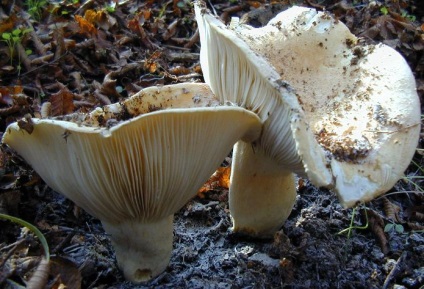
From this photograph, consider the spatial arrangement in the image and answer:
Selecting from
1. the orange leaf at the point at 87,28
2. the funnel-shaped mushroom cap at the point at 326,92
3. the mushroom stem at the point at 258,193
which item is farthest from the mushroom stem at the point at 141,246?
the orange leaf at the point at 87,28

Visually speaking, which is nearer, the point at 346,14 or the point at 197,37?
the point at 197,37

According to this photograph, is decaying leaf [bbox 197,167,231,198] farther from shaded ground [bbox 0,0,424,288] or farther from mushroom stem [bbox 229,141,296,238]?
mushroom stem [bbox 229,141,296,238]

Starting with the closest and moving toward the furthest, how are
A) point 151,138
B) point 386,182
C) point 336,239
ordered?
point 151,138 < point 386,182 < point 336,239

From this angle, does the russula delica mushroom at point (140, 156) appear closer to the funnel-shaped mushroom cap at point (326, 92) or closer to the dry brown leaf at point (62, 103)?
the funnel-shaped mushroom cap at point (326, 92)

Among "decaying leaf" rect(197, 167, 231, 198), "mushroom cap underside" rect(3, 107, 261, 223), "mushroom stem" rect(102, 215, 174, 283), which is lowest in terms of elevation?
"decaying leaf" rect(197, 167, 231, 198)

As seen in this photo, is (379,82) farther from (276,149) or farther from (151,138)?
(151,138)

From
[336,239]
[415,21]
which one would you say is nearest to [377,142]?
[336,239]

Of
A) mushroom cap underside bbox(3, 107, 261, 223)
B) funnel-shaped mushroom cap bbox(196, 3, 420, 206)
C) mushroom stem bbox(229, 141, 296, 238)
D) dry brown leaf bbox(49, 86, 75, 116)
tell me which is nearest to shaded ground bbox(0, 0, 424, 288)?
dry brown leaf bbox(49, 86, 75, 116)
